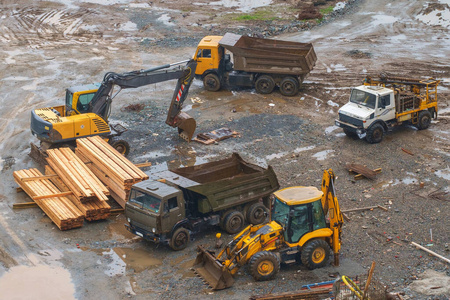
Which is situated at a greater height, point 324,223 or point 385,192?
point 324,223

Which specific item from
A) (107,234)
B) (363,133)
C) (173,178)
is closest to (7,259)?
(107,234)

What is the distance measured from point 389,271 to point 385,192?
476 cm

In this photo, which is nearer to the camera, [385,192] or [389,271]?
[389,271]

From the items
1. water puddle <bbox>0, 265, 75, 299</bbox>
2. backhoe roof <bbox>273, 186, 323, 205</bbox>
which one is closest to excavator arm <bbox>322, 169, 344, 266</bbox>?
backhoe roof <bbox>273, 186, 323, 205</bbox>

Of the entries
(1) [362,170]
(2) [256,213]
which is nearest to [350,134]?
(1) [362,170]

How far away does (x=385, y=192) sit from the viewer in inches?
699

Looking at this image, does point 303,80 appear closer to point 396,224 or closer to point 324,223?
point 396,224

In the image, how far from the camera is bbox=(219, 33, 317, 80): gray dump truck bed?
2636cm

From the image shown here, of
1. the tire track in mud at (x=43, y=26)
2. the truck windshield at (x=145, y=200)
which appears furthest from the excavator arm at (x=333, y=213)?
the tire track in mud at (x=43, y=26)

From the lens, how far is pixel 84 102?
811 inches

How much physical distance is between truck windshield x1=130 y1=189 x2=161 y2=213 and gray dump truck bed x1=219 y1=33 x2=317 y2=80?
524 inches

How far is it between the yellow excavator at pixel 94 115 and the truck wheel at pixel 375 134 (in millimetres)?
6538

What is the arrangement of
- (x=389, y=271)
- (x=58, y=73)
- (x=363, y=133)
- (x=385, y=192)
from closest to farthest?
(x=389, y=271) → (x=385, y=192) → (x=363, y=133) → (x=58, y=73)

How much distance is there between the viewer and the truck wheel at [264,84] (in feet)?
88.5
